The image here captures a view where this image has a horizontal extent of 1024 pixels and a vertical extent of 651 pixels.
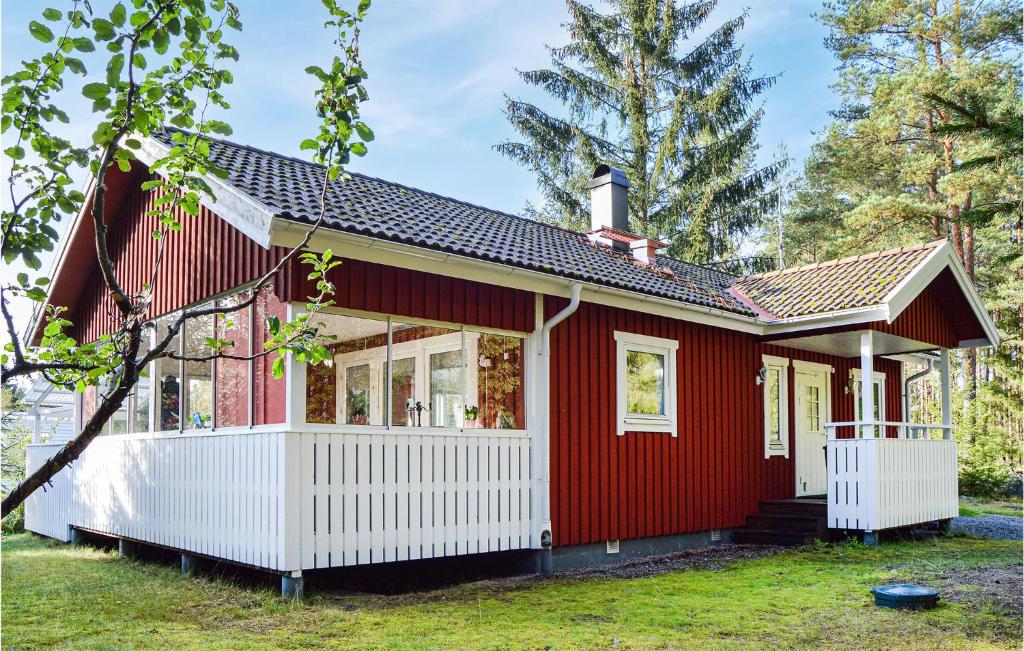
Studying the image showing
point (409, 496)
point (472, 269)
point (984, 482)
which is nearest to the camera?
point (409, 496)

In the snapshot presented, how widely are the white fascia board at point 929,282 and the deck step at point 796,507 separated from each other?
2679mm

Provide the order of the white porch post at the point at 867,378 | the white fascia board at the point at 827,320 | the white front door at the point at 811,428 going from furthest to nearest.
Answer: the white front door at the point at 811,428 → the white porch post at the point at 867,378 → the white fascia board at the point at 827,320

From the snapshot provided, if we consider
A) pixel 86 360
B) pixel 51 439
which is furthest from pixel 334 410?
pixel 51 439

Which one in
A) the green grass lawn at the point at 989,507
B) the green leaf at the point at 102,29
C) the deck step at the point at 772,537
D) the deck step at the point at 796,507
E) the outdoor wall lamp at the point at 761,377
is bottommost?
the green grass lawn at the point at 989,507

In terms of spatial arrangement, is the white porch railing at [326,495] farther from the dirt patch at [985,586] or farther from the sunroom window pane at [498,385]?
the dirt patch at [985,586]

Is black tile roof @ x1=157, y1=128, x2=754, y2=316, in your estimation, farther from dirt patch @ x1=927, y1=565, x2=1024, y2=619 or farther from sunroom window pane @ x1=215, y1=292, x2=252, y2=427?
dirt patch @ x1=927, y1=565, x2=1024, y2=619

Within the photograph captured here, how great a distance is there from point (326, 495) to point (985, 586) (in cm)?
585

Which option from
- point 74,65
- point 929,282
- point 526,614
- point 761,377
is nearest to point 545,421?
point 526,614

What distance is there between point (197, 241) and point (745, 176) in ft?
58.4

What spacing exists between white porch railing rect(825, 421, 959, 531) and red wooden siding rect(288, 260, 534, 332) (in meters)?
4.79

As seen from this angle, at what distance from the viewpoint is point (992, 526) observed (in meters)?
14.0

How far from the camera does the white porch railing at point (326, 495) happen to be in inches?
294

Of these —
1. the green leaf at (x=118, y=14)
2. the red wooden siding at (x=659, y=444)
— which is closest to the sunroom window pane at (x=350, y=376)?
the red wooden siding at (x=659, y=444)

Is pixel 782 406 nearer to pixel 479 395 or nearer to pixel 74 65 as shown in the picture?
pixel 479 395
